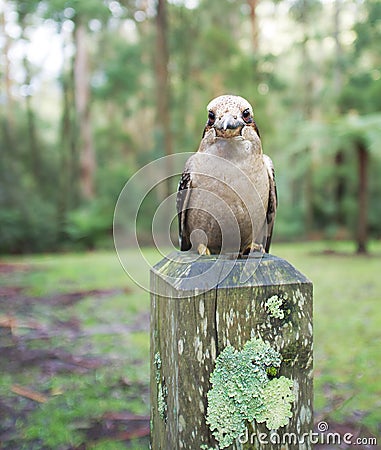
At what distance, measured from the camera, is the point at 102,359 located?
4168mm

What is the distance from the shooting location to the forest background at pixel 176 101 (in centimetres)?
1315

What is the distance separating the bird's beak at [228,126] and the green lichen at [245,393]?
81cm

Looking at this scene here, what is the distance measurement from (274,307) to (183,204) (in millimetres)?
806

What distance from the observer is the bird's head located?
74.0 inches

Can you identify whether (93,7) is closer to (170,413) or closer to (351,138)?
(351,138)

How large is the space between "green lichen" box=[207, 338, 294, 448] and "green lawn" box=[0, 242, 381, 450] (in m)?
0.49

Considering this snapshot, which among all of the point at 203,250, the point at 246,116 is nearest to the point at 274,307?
the point at 203,250

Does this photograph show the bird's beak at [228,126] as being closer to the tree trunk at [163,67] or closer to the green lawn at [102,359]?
the green lawn at [102,359]

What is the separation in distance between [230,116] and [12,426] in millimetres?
2386

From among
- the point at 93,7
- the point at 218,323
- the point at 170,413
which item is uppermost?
the point at 93,7

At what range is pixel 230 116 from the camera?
190cm

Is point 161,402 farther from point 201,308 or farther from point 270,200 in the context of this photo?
point 270,200

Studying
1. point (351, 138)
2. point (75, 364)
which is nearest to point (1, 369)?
point (75, 364)

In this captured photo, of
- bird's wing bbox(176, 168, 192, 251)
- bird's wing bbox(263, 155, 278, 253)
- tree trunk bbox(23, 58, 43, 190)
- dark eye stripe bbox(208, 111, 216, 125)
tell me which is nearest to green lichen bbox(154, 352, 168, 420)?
bird's wing bbox(176, 168, 192, 251)
